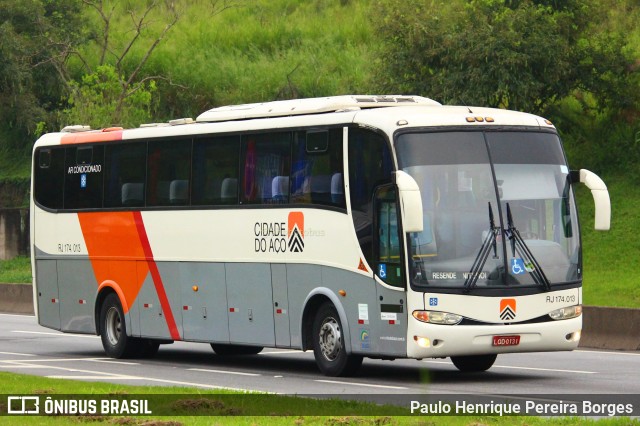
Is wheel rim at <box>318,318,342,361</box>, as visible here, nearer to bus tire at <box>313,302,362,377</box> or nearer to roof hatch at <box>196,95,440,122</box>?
bus tire at <box>313,302,362,377</box>

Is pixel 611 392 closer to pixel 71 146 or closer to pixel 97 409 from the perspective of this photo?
pixel 97 409

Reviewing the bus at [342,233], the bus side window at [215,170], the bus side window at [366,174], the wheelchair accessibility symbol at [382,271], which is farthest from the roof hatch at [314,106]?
the wheelchair accessibility symbol at [382,271]

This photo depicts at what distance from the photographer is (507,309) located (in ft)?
56.5

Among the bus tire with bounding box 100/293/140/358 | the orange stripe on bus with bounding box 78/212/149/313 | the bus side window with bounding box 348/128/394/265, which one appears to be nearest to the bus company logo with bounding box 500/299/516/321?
the bus side window with bounding box 348/128/394/265

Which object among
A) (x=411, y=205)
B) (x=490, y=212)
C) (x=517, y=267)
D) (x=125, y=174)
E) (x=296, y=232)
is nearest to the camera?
(x=411, y=205)

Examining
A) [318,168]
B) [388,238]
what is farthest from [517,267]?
[318,168]

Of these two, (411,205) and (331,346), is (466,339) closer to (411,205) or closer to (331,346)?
(411,205)

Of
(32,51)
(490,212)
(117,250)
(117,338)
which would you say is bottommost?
(117,338)

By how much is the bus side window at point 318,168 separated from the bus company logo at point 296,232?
21 centimetres

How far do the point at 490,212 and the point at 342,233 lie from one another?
2085mm

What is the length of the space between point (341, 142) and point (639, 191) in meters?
17.9

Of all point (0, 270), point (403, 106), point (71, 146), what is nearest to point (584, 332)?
point (403, 106)

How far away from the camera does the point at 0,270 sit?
45.1m

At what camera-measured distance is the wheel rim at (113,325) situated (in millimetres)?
23438
